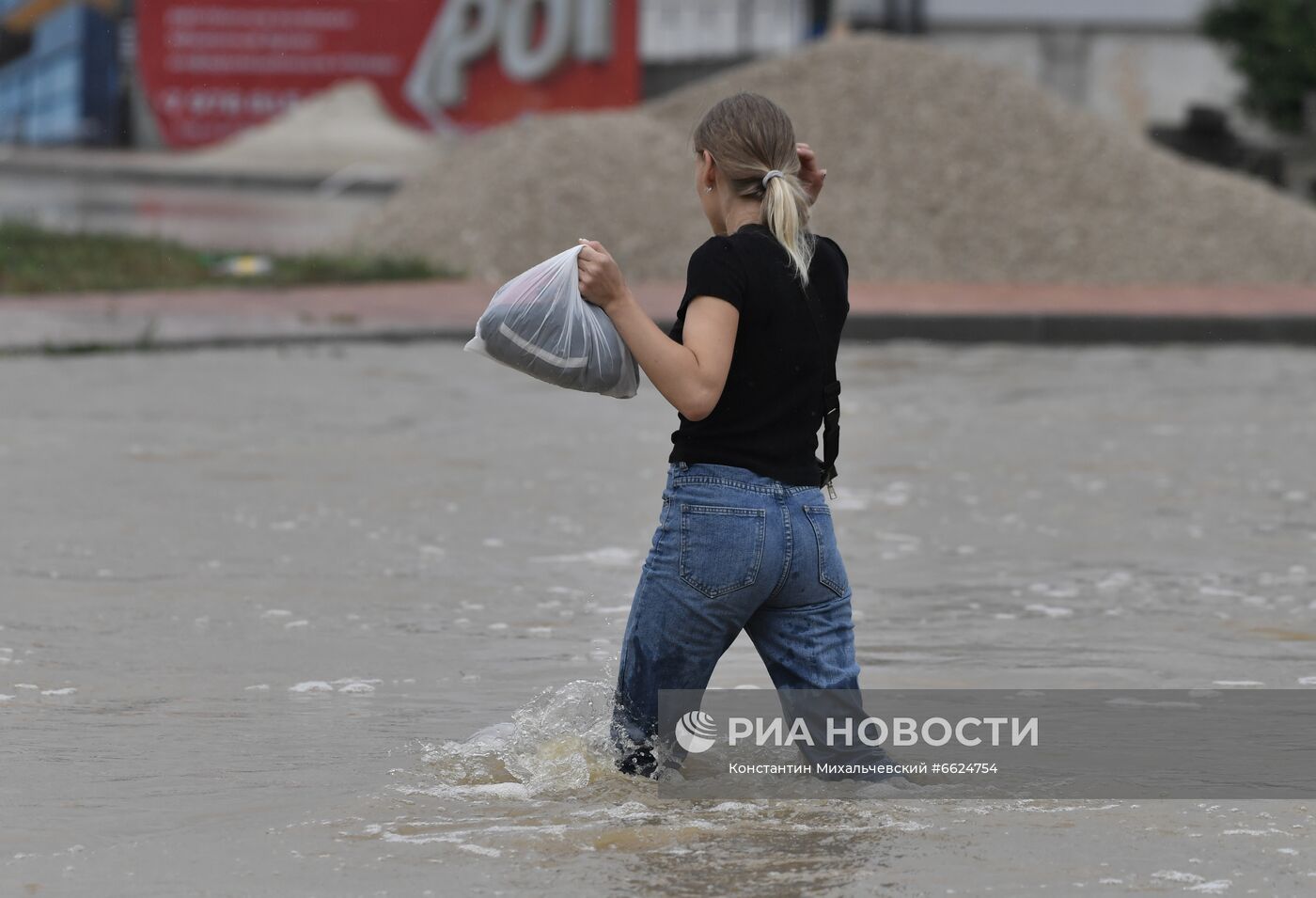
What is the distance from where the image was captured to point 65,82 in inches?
1551

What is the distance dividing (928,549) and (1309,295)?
11629 millimetres

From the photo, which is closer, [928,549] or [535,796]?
[535,796]

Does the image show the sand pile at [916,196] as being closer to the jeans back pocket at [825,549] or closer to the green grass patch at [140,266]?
the green grass patch at [140,266]

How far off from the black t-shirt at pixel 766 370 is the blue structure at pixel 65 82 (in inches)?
1443

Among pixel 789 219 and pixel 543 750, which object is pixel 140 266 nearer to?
pixel 543 750

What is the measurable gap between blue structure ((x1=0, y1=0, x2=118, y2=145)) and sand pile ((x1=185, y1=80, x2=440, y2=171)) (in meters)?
2.84

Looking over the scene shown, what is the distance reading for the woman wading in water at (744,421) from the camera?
14.0ft

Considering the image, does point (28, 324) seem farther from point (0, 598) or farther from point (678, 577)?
point (678, 577)

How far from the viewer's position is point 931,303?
17.3 meters

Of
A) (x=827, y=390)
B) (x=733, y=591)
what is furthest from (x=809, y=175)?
(x=733, y=591)

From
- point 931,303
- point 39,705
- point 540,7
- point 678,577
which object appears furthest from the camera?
point 540,7

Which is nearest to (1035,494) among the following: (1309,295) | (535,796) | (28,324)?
(535,796)

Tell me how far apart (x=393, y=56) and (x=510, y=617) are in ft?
104

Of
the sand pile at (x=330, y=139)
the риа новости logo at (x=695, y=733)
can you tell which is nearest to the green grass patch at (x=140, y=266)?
the риа новости logo at (x=695, y=733)
